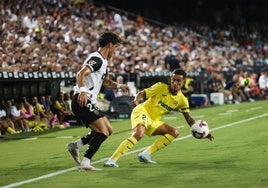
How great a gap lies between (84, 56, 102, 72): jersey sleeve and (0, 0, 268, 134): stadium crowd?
10390 mm

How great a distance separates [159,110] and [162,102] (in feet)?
0.47

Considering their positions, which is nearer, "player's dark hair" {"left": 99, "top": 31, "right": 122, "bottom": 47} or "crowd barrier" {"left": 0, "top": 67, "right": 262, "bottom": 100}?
"player's dark hair" {"left": 99, "top": 31, "right": 122, "bottom": 47}

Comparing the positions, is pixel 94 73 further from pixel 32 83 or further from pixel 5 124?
pixel 32 83

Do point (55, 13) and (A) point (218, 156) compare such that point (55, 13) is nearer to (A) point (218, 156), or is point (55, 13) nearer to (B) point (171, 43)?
(B) point (171, 43)

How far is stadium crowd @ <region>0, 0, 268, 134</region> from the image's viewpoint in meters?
23.2

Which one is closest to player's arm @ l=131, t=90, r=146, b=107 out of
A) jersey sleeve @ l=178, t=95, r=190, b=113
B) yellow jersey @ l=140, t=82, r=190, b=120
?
yellow jersey @ l=140, t=82, r=190, b=120

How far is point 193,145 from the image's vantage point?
45.8ft

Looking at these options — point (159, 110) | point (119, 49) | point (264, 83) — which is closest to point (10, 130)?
point (159, 110)

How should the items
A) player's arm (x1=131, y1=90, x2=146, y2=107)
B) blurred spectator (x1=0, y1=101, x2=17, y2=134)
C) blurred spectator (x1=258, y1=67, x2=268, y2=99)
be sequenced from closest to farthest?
player's arm (x1=131, y1=90, x2=146, y2=107), blurred spectator (x1=0, y1=101, x2=17, y2=134), blurred spectator (x1=258, y1=67, x2=268, y2=99)

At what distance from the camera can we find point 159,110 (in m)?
11.4

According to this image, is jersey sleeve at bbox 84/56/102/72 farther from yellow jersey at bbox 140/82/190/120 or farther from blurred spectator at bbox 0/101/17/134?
blurred spectator at bbox 0/101/17/134

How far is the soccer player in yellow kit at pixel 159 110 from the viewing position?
36.1 ft

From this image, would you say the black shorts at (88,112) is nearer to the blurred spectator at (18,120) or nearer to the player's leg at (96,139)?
the player's leg at (96,139)

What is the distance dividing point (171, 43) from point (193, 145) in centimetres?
2471
